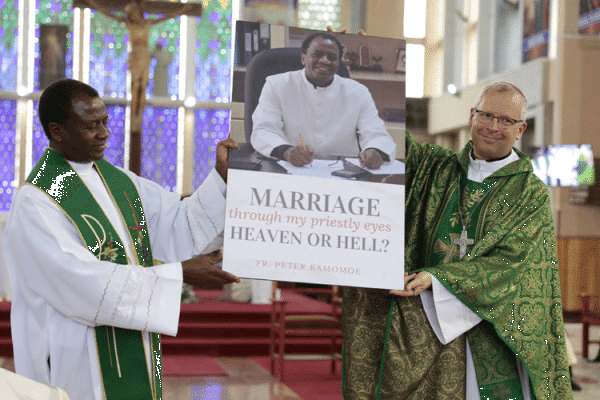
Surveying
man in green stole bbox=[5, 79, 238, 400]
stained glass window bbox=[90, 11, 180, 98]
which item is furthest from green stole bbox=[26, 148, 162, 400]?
stained glass window bbox=[90, 11, 180, 98]

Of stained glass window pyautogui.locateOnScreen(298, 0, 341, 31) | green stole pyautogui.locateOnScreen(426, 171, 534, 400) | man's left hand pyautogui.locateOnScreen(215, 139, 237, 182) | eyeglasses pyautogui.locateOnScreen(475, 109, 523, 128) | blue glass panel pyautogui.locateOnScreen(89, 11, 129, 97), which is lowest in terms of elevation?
green stole pyautogui.locateOnScreen(426, 171, 534, 400)

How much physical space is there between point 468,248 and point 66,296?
1473mm

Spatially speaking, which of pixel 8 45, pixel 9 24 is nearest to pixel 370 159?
pixel 8 45

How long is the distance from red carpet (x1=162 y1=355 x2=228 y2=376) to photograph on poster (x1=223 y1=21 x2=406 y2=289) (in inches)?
170

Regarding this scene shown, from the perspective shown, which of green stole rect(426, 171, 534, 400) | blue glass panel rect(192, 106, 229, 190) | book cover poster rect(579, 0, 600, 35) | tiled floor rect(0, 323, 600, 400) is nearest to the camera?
green stole rect(426, 171, 534, 400)

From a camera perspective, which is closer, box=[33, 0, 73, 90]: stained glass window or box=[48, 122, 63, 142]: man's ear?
box=[48, 122, 63, 142]: man's ear

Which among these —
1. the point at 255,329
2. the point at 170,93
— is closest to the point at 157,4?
the point at 255,329

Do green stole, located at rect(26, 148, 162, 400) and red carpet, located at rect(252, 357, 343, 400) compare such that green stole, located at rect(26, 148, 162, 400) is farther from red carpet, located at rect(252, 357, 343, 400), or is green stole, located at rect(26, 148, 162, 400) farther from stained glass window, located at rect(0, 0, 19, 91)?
stained glass window, located at rect(0, 0, 19, 91)

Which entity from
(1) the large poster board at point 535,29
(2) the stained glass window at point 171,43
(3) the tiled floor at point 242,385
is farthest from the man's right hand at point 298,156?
(2) the stained glass window at point 171,43

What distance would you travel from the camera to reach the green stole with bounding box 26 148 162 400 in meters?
2.24

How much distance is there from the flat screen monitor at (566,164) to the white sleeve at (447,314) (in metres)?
8.91

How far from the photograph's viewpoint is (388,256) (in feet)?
7.86

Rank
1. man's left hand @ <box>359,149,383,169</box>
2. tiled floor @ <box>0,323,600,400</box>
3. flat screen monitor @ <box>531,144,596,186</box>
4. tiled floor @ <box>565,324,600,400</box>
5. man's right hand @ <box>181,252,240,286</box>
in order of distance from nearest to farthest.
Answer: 1. man's right hand @ <box>181,252,240,286</box>
2. man's left hand @ <box>359,149,383,169</box>
3. tiled floor @ <box>0,323,600,400</box>
4. tiled floor @ <box>565,324,600,400</box>
5. flat screen monitor @ <box>531,144,596,186</box>

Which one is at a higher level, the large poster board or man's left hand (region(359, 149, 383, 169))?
the large poster board
